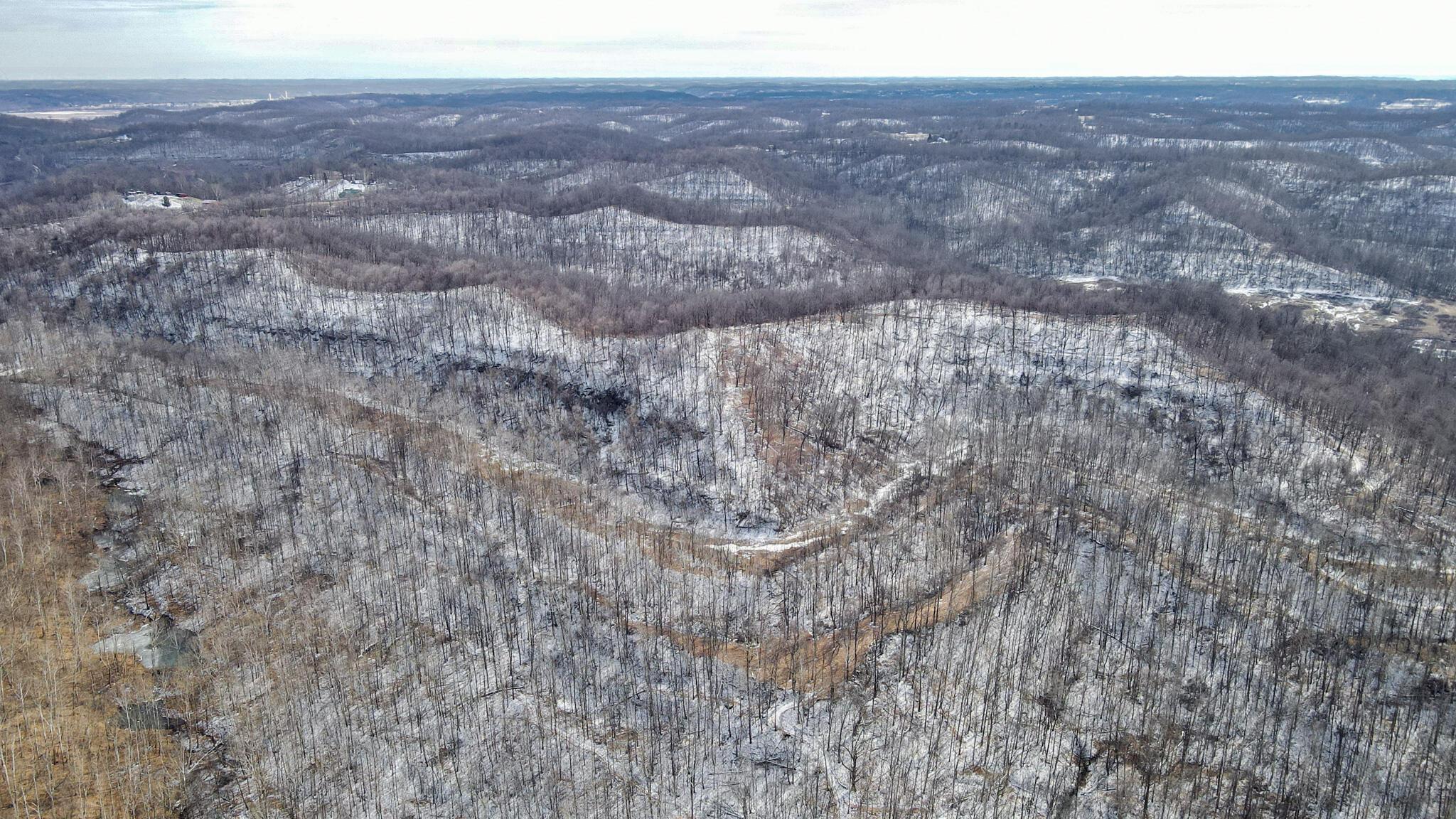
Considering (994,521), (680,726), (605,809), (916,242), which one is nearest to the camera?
(605,809)

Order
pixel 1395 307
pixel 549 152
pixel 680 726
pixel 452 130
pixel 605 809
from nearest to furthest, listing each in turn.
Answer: pixel 605 809 → pixel 680 726 → pixel 1395 307 → pixel 549 152 → pixel 452 130

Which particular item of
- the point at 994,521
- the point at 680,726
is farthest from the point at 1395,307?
the point at 680,726

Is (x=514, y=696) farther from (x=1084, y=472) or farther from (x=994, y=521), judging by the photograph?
(x=1084, y=472)

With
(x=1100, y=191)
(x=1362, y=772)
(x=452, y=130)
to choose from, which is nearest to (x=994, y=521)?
(x=1362, y=772)

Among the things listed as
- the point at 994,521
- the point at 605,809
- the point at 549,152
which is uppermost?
the point at 549,152

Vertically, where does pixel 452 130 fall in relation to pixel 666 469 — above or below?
above

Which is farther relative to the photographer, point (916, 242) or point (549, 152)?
point (549, 152)

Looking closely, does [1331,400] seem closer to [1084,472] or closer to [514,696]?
[1084,472]
